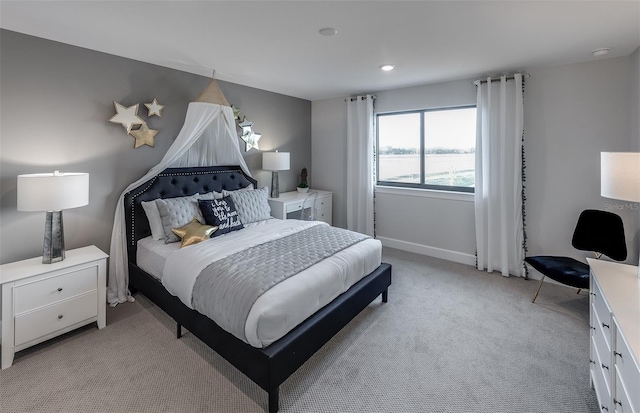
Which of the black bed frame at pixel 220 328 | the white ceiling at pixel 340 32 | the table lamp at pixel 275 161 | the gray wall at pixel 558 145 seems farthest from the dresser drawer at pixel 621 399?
the table lamp at pixel 275 161

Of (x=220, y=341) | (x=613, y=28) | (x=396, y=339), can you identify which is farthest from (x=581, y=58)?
(x=220, y=341)

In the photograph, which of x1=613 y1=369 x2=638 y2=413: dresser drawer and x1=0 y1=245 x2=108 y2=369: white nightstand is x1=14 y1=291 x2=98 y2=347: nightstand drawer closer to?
x1=0 y1=245 x2=108 y2=369: white nightstand

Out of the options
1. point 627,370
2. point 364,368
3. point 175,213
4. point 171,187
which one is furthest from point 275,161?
point 627,370

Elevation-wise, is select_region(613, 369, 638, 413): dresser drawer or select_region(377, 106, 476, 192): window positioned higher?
select_region(377, 106, 476, 192): window

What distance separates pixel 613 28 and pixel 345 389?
3423mm

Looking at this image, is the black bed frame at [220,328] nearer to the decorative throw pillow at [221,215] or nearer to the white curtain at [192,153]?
the white curtain at [192,153]

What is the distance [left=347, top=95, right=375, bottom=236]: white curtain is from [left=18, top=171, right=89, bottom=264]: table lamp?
11.8 ft

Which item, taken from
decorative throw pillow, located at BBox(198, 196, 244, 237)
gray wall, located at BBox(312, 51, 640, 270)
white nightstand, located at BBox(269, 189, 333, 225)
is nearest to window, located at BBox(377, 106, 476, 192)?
gray wall, located at BBox(312, 51, 640, 270)

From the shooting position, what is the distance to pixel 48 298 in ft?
7.69

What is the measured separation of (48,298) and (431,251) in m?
4.36

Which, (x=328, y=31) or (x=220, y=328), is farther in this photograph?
(x=328, y=31)

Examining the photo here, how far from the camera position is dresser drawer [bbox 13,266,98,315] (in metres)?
2.22

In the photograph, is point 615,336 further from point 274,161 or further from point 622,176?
point 274,161

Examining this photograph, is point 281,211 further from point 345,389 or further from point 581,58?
point 581,58
